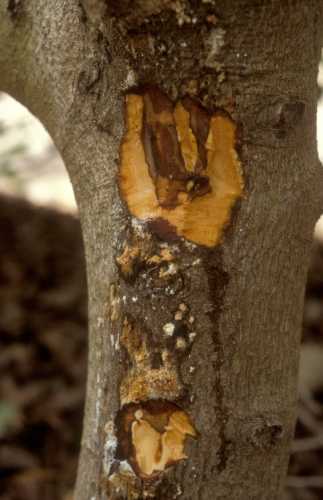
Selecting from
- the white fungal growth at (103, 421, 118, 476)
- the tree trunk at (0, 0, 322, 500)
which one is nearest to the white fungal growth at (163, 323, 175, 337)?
the tree trunk at (0, 0, 322, 500)

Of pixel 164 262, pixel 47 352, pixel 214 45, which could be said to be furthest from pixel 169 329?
pixel 47 352

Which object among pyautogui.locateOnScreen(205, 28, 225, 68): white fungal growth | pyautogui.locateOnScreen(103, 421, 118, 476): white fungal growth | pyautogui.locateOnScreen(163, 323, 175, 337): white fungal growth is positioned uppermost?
pyautogui.locateOnScreen(205, 28, 225, 68): white fungal growth

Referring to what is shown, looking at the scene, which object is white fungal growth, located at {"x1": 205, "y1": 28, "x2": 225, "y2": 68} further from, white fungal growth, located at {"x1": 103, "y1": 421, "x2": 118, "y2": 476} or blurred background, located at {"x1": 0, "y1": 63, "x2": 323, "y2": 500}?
blurred background, located at {"x1": 0, "y1": 63, "x2": 323, "y2": 500}

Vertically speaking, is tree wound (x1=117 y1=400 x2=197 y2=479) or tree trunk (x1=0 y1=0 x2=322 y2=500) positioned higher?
tree trunk (x1=0 y1=0 x2=322 y2=500)

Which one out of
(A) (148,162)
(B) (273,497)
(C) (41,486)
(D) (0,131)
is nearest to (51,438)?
(C) (41,486)

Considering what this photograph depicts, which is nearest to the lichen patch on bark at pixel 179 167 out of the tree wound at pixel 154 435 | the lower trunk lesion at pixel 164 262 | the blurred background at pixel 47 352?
the lower trunk lesion at pixel 164 262

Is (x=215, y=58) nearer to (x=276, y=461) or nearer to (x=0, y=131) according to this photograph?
(x=276, y=461)

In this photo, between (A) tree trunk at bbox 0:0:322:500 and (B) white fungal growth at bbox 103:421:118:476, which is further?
(B) white fungal growth at bbox 103:421:118:476
